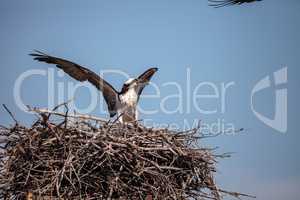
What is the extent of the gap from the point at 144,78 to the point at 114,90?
528mm

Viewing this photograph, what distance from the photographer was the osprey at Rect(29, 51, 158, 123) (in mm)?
7277

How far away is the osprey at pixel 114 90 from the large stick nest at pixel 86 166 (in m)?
1.73

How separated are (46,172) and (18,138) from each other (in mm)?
593

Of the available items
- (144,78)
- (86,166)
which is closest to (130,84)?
(144,78)

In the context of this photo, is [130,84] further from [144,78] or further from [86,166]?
[86,166]

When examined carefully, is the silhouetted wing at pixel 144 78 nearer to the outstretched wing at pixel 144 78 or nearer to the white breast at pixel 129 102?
the outstretched wing at pixel 144 78

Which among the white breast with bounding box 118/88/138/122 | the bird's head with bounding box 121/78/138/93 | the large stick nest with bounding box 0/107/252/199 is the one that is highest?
the bird's head with bounding box 121/78/138/93

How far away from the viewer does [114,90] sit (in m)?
7.59

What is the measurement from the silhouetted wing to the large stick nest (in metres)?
2.03

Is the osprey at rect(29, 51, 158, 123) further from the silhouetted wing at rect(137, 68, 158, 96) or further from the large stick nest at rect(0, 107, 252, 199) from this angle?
the large stick nest at rect(0, 107, 252, 199)

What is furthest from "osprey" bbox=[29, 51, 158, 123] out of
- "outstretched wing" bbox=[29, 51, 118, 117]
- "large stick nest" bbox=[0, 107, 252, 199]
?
"large stick nest" bbox=[0, 107, 252, 199]

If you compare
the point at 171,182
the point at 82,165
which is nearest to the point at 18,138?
the point at 82,165

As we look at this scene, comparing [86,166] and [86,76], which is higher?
[86,76]

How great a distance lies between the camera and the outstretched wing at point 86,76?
720 cm
